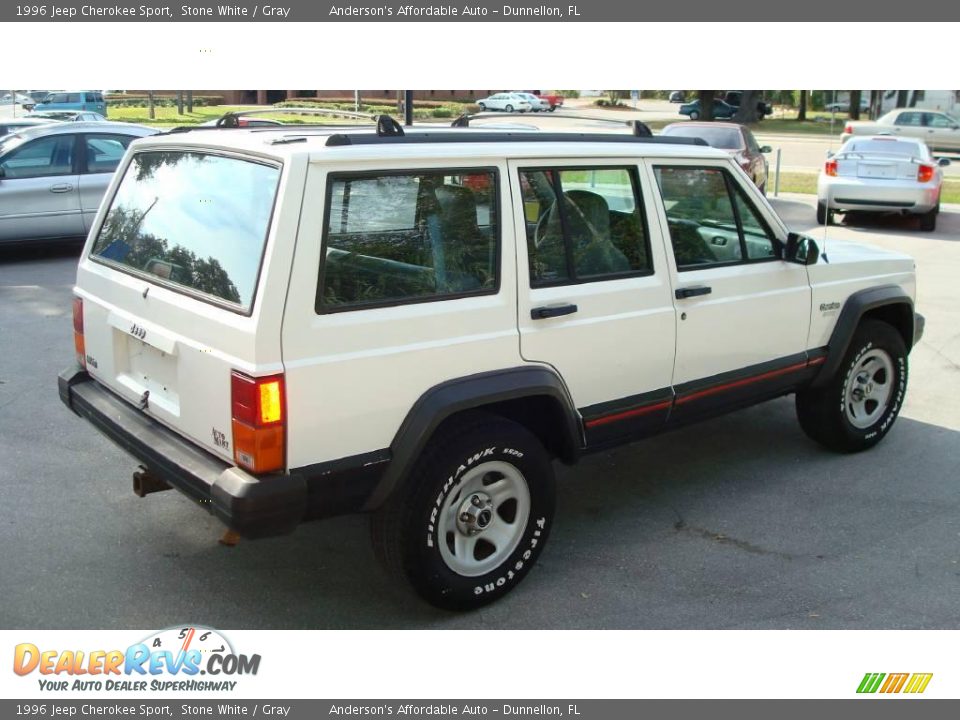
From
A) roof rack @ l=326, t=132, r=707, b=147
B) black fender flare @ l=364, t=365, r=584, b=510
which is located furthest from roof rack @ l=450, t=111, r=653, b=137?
black fender flare @ l=364, t=365, r=584, b=510

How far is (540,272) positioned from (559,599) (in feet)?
4.62

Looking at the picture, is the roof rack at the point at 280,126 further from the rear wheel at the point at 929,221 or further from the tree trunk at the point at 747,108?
the tree trunk at the point at 747,108

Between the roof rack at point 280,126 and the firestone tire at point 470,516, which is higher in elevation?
the roof rack at point 280,126

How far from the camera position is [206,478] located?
3436mm

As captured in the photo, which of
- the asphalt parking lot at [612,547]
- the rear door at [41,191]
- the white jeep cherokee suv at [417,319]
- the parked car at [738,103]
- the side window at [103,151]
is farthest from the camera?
the parked car at [738,103]

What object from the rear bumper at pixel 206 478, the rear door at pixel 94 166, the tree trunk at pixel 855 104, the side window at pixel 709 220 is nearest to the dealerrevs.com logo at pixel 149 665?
the rear bumper at pixel 206 478

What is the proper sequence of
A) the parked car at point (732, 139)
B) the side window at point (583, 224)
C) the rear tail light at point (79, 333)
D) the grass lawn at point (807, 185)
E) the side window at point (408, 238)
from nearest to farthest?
1. the side window at point (408, 238)
2. the side window at point (583, 224)
3. the rear tail light at point (79, 333)
4. the parked car at point (732, 139)
5. the grass lawn at point (807, 185)

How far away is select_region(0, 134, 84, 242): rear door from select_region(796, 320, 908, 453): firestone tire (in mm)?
8823

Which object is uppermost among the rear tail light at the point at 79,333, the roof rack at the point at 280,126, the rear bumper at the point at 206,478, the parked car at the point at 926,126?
the parked car at the point at 926,126

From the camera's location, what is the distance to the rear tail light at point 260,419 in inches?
128

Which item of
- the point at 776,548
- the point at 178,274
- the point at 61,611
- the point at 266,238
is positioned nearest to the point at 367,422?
the point at 266,238

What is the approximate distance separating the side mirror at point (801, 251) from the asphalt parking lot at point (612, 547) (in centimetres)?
128

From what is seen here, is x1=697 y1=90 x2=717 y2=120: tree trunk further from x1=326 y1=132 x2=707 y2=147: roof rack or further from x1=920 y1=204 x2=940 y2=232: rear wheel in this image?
x1=326 y1=132 x2=707 y2=147: roof rack

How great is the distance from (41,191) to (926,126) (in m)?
27.3
